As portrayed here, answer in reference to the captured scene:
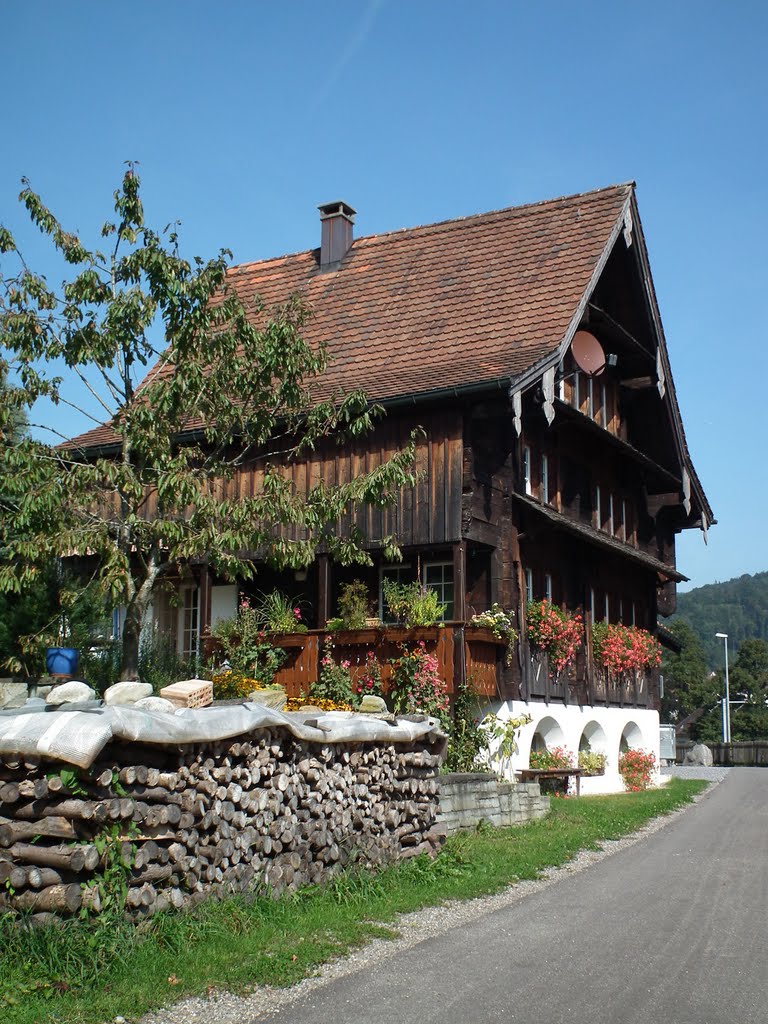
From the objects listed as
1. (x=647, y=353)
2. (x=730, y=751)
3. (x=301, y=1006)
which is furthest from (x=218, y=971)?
(x=730, y=751)

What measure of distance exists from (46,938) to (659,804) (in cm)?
1413

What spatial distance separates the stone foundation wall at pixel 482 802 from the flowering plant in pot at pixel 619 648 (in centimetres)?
819

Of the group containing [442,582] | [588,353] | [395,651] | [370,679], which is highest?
[588,353]

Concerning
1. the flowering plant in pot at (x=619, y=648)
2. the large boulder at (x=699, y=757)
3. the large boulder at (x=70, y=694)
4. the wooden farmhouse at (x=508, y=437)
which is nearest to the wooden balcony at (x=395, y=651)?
the wooden farmhouse at (x=508, y=437)

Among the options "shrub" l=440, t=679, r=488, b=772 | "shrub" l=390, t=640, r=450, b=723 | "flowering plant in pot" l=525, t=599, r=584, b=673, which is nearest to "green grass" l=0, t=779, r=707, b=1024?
"shrub" l=390, t=640, r=450, b=723

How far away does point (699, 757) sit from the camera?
51469 millimetres

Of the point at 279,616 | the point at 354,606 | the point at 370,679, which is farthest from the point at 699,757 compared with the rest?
the point at 370,679

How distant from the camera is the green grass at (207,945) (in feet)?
21.8

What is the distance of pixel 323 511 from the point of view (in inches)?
560

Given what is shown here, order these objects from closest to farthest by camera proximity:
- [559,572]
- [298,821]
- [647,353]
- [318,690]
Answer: [298,821]
[318,690]
[559,572]
[647,353]

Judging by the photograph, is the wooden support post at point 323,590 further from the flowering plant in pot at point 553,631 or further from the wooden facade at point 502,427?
the flowering plant in pot at point 553,631

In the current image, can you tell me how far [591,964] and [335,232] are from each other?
19760 mm

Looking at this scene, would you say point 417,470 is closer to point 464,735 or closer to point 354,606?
point 354,606

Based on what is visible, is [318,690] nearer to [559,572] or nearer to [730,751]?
[559,572]
